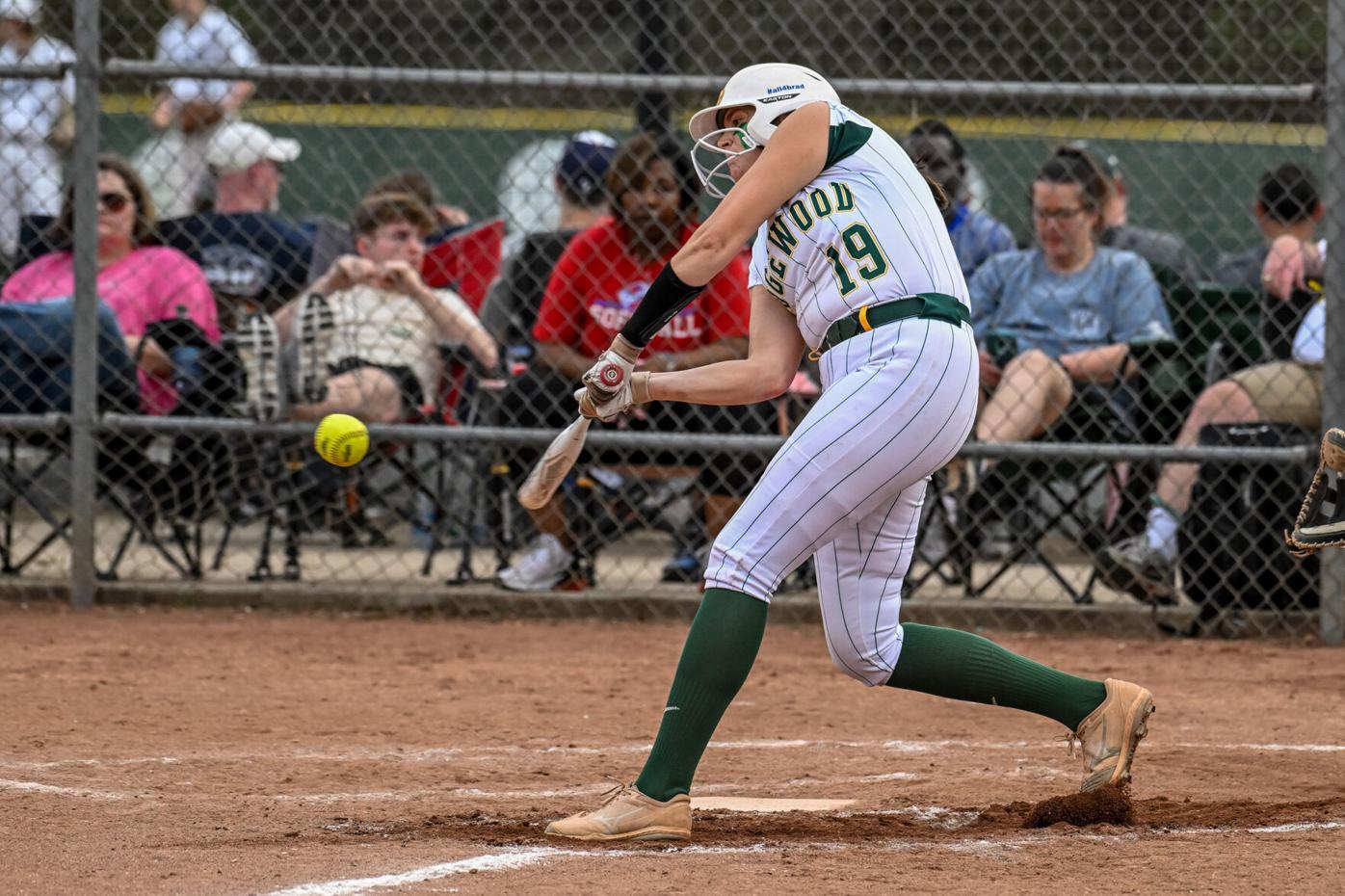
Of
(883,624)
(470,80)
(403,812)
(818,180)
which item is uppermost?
(470,80)

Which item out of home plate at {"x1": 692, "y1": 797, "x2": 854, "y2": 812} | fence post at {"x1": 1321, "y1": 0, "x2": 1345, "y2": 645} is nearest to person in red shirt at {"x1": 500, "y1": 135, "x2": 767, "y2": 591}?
fence post at {"x1": 1321, "y1": 0, "x2": 1345, "y2": 645}

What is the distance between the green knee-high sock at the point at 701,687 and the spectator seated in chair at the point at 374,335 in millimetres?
3793

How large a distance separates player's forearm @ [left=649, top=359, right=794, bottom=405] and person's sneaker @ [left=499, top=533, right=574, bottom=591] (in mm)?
3465

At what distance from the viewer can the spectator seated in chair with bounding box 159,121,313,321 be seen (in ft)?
26.3

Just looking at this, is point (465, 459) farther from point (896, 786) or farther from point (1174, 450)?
point (896, 786)

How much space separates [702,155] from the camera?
4.13 meters

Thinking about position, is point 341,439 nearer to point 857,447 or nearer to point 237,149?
point 857,447

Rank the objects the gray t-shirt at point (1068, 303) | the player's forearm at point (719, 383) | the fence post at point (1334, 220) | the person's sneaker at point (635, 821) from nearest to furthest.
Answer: the person's sneaker at point (635, 821) → the player's forearm at point (719, 383) → the fence post at point (1334, 220) → the gray t-shirt at point (1068, 303)

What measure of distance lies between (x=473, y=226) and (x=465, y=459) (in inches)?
43.4

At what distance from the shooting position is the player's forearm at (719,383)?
12.5ft

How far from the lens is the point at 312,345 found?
7.20m

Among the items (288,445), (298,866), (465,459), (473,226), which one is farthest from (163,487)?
(298,866)

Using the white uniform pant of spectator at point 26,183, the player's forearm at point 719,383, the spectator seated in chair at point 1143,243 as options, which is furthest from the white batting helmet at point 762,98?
the white uniform pant of spectator at point 26,183

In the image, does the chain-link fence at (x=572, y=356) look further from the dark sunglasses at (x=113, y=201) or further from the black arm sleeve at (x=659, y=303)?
the black arm sleeve at (x=659, y=303)
